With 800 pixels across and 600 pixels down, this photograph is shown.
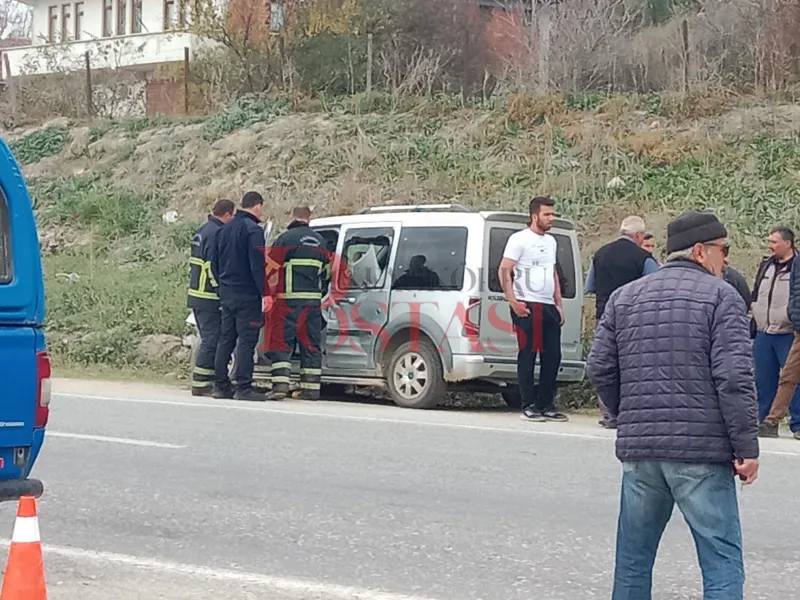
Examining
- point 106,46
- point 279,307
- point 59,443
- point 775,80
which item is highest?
point 106,46

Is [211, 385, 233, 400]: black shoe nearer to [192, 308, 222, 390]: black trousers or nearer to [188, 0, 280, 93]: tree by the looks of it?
[192, 308, 222, 390]: black trousers

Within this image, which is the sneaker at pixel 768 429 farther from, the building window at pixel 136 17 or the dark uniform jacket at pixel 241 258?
the building window at pixel 136 17

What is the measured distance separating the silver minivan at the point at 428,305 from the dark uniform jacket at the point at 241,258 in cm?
93

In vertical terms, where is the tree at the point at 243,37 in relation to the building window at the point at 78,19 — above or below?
below

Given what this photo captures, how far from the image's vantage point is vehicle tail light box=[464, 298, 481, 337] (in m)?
12.1

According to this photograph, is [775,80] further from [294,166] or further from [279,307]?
[279,307]

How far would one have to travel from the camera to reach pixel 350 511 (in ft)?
24.5

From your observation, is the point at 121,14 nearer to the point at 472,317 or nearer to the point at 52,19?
the point at 52,19

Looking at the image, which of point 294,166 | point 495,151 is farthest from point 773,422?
point 294,166

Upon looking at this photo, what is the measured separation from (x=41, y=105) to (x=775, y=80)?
16994 millimetres

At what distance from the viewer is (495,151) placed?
847 inches

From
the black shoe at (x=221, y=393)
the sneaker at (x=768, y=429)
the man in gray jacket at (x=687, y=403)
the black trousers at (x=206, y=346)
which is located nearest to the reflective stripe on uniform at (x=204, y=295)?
the black trousers at (x=206, y=346)

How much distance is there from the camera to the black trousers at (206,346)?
42.4 ft

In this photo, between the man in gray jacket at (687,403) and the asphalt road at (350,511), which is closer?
the man in gray jacket at (687,403)
